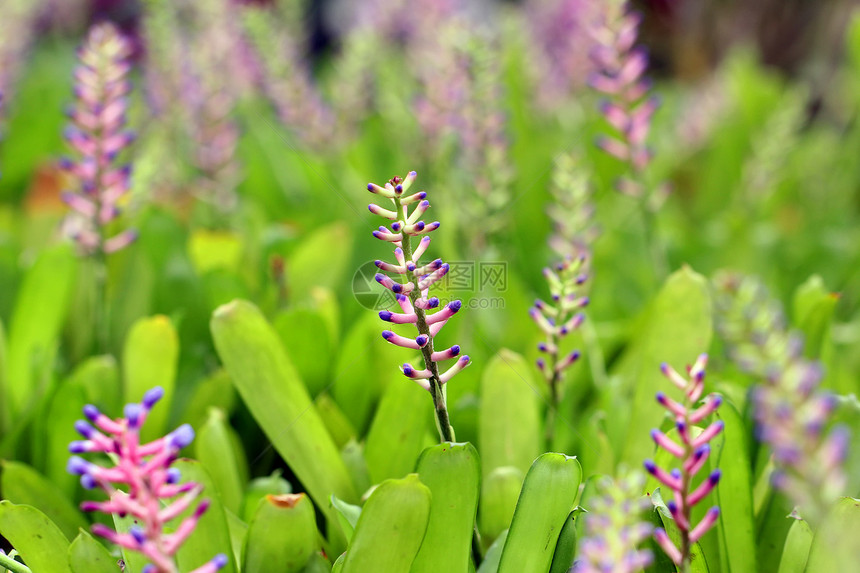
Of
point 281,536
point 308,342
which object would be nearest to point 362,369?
point 308,342

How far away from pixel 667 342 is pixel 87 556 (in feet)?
2.97

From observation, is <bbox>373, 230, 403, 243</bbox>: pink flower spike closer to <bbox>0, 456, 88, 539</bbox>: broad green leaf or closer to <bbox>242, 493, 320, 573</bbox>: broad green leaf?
<bbox>242, 493, 320, 573</bbox>: broad green leaf

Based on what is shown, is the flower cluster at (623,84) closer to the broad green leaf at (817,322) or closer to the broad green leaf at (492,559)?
the broad green leaf at (817,322)

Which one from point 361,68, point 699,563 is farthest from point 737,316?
point 361,68

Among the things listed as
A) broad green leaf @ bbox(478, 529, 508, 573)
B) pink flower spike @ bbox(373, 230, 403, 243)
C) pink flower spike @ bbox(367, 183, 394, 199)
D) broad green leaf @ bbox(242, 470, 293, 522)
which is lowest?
broad green leaf @ bbox(478, 529, 508, 573)

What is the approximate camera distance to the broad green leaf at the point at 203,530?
3.12 ft

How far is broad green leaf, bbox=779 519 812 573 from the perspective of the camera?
95 centimetres

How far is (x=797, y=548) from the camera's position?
0.96 m

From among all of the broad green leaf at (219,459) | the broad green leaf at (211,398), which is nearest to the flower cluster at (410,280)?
the broad green leaf at (219,459)

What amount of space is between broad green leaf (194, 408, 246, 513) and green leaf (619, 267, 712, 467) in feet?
2.03

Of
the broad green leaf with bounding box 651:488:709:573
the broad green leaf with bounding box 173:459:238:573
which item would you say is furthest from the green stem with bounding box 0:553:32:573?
the broad green leaf with bounding box 651:488:709:573

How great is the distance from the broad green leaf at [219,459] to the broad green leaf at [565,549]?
502mm

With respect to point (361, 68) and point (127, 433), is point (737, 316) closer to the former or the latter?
point (127, 433)

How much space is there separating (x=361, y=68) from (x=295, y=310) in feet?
4.13
